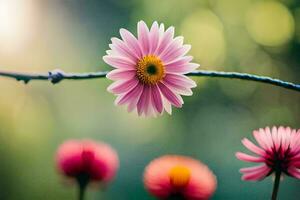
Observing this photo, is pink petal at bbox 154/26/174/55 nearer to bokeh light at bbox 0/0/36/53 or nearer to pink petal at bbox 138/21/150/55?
pink petal at bbox 138/21/150/55

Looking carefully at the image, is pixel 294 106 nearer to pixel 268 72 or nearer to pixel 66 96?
pixel 268 72

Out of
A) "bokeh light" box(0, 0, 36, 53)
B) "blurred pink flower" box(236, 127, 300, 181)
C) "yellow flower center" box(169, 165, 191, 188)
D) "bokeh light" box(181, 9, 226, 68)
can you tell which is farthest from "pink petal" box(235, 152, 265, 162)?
"bokeh light" box(181, 9, 226, 68)

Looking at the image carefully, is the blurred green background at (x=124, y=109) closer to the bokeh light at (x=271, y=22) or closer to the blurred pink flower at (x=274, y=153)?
the bokeh light at (x=271, y=22)

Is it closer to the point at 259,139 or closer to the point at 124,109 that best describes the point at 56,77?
the point at 259,139

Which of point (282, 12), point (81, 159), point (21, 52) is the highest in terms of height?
point (282, 12)

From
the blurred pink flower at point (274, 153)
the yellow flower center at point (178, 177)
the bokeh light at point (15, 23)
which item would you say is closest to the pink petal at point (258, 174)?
the blurred pink flower at point (274, 153)

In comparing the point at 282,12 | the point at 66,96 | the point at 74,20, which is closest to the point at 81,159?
the point at 74,20
